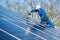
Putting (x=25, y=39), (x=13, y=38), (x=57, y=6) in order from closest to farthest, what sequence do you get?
(x=13, y=38), (x=25, y=39), (x=57, y=6)

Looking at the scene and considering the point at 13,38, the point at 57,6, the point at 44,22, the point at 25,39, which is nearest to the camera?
the point at 13,38

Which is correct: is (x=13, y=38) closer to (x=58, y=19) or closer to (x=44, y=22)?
(x=44, y=22)

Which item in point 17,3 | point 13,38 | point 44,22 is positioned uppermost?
point 17,3

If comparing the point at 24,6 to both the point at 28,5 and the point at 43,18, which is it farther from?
the point at 43,18

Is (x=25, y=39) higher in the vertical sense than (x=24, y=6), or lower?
lower

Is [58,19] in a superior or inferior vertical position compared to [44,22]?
superior

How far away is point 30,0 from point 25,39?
61.3 ft

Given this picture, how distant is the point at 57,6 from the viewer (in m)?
23.5

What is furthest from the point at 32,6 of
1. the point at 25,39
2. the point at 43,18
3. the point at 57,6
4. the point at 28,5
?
the point at 25,39

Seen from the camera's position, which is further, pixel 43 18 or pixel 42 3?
pixel 42 3

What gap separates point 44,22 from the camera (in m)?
10.7

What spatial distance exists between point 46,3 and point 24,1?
273 cm

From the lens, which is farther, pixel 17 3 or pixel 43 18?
pixel 17 3

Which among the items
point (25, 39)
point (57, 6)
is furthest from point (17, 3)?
point (25, 39)
